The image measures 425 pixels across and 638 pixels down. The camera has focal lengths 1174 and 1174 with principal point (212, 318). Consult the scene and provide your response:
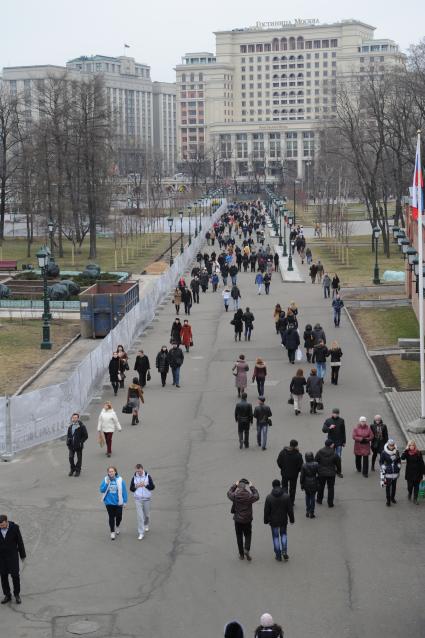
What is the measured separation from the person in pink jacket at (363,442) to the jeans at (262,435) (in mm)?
2423

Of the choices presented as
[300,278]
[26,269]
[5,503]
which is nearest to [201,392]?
[5,503]

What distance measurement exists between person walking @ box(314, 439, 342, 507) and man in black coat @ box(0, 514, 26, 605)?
5.48 m

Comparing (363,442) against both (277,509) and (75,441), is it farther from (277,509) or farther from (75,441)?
(75,441)

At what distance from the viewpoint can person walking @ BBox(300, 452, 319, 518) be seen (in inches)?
698

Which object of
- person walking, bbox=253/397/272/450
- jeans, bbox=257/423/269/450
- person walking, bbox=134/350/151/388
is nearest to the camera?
person walking, bbox=253/397/272/450

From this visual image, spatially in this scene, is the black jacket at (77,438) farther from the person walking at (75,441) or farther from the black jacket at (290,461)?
the black jacket at (290,461)

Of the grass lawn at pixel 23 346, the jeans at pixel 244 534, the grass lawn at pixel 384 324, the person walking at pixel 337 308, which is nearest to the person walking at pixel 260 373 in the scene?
the grass lawn at pixel 23 346

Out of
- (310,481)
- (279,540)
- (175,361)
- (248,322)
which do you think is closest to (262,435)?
(310,481)

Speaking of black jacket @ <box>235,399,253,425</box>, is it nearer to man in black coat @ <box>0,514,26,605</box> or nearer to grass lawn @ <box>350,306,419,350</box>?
man in black coat @ <box>0,514,26,605</box>

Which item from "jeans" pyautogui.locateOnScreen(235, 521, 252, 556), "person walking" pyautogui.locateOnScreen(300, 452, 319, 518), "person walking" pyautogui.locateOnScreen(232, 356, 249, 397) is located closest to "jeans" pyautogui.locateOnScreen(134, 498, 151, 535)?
"jeans" pyautogui.locateOnScreen(235, 521, 252, 556)

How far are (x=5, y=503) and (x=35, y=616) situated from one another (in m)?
5.08

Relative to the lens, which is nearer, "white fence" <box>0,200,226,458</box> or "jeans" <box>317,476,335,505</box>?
"jeans" <box>317,476,335,505</box>

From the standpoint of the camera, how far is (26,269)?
201 ft

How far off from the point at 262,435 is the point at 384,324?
18393mm
